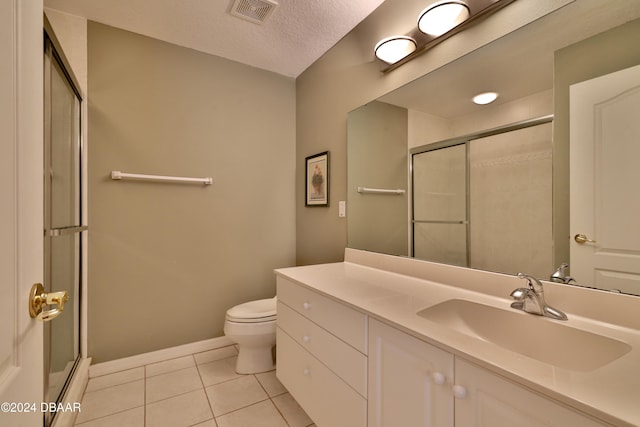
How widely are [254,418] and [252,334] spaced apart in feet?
1.50

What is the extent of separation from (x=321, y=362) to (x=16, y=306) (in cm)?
104

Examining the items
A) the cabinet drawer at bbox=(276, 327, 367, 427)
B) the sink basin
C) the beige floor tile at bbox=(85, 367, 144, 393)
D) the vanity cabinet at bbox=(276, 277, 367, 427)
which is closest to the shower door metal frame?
the sink basin

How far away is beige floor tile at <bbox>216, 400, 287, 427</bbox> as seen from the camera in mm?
1437

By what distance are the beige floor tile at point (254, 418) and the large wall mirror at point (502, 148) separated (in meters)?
1.11

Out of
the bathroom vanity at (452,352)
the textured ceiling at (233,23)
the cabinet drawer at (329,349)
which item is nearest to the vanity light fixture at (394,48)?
the textured ceiling at (233,23)

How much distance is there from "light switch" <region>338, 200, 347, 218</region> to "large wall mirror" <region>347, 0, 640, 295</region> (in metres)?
0.33

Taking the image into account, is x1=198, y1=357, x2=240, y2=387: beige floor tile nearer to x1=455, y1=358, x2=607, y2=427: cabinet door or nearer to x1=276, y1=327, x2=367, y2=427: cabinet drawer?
x1=276, y1=327, x2=367, y2=427: cabinet drawer

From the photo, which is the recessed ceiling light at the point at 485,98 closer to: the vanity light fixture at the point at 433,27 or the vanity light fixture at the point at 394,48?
the vanity light fixture at the point at 433,27

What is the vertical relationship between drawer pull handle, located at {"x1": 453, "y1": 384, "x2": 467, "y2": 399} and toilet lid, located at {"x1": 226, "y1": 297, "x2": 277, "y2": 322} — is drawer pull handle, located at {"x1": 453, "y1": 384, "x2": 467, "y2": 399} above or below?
above

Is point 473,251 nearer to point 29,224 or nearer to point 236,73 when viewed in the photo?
point 29,224

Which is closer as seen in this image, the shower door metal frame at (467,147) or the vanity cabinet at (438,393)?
the vanity cabinet at (438,393)

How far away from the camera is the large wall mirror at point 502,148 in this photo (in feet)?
3.03

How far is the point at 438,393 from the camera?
0.74 meters

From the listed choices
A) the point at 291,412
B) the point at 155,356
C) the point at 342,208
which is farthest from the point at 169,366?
the point at 342,208
